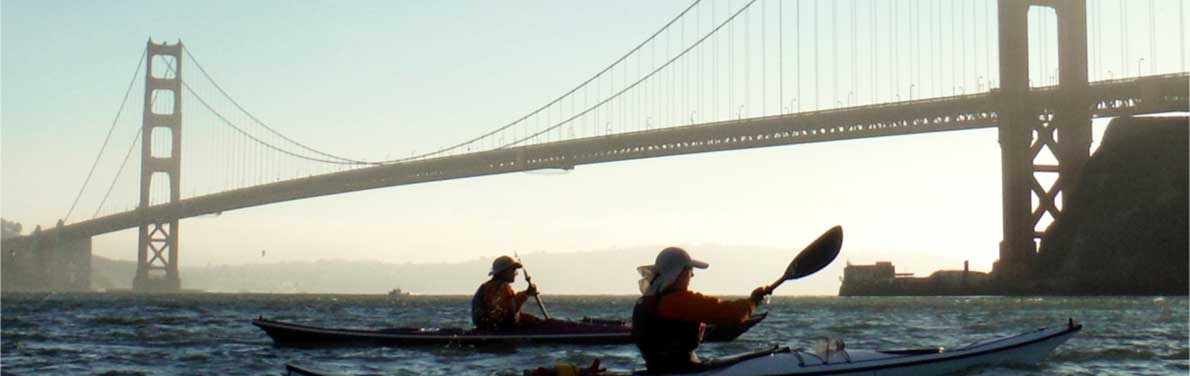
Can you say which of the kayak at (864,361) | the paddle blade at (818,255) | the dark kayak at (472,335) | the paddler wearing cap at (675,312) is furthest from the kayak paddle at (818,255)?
the dark kayak at (472,335)

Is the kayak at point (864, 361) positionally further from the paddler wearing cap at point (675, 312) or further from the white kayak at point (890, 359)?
the paddler wearing cap at point (675, 312)

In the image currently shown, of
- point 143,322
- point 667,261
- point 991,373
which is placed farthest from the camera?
point 143,322

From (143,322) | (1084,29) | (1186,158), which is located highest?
(1084,29)

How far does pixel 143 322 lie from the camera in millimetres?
32719

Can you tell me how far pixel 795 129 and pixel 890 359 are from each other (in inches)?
2040

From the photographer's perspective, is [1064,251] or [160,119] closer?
[1064,251]

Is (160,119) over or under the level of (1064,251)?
over

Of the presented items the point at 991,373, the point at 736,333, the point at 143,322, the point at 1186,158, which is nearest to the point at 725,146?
the point at 1186,158

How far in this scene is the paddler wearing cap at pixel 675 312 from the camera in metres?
10.6

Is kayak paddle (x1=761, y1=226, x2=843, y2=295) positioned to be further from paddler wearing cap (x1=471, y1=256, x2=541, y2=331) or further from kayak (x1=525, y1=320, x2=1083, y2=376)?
paddler wearing cap (x1=471, y1=256, x2=541, y2=331)

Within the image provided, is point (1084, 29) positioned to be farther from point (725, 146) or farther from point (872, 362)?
point (872, 362)

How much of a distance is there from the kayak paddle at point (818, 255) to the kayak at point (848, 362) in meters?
0.64

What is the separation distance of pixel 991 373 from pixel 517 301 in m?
7.32

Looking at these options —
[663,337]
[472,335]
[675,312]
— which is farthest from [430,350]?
[675,312]
